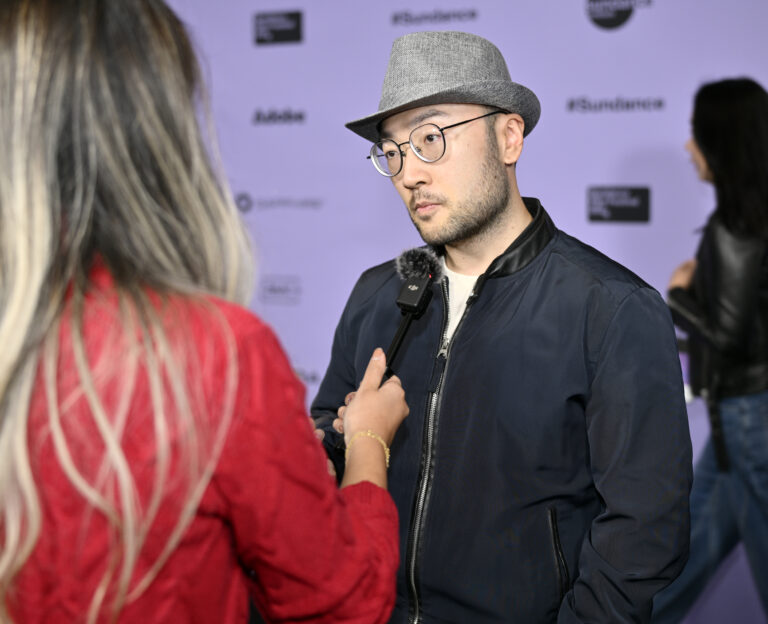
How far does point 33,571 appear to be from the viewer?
78 cm

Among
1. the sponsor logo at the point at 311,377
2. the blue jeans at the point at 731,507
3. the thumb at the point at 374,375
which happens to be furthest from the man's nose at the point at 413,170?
the sponsor logo at the point at 311,377

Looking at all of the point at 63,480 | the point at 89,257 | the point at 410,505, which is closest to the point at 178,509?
the point at 63,480

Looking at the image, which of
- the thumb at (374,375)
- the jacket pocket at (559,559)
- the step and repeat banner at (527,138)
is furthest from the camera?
the step and repeat banner at (527,138)

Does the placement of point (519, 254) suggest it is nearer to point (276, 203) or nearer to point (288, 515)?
point (288, 515)

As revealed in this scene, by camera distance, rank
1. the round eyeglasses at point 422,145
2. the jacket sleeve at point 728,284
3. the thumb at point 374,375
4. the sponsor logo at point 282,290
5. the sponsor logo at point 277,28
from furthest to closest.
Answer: the sponsor logo at point 282,290 → the sponsor logo at point 277,28 → the jacket sleeve at point 728,284 → the round eyeglasses at point 422,145 → the thumb at point 374,375

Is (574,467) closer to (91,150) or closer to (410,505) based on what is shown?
(410,505)

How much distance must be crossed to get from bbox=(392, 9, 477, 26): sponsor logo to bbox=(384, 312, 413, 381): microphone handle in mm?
2074

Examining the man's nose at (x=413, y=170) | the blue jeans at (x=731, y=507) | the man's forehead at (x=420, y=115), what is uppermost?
the man's forehead at (x=420, y=115)

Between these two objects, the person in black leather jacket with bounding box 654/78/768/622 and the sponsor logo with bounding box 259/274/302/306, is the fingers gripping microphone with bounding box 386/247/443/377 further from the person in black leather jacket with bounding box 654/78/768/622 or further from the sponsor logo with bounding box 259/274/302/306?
the sponsor logo with bounding box 259/274/302/306

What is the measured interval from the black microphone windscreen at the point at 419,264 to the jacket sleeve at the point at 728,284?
1.22m

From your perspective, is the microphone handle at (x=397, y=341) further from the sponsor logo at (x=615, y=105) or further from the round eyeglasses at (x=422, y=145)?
the sponsor logo at (x=615, y=105)

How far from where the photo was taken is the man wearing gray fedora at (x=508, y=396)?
1.35 metres

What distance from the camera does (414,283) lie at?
1.61 meters

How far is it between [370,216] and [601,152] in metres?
1.03
